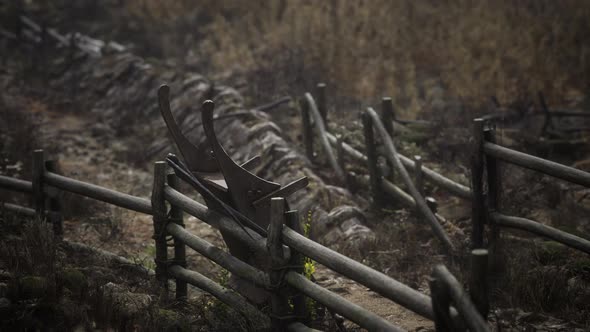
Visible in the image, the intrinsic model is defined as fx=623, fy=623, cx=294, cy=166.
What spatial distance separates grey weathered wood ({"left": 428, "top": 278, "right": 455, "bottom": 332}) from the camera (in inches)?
124

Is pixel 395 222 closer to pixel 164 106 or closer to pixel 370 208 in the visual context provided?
pixel 370 208

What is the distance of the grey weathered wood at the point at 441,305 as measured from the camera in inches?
124

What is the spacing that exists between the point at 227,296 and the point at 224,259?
0.89 feet

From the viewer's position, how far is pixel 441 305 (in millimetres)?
3186

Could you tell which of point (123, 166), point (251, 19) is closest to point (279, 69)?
point (251, 19)

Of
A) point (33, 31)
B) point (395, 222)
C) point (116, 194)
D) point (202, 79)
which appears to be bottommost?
point (395, 222)

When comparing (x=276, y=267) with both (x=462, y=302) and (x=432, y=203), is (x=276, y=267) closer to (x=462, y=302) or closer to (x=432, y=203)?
(x=462, y=302)

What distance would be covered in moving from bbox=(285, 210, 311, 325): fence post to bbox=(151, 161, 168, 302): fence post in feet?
4.21

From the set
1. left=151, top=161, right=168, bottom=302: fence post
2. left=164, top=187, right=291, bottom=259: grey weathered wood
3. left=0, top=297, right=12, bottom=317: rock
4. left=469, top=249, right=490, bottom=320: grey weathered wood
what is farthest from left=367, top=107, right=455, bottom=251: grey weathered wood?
left=0, top=297, right=12, bottom=317: rock

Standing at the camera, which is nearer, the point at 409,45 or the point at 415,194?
the point at 415,194

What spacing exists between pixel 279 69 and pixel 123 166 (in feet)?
11.5

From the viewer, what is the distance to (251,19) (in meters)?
13.2

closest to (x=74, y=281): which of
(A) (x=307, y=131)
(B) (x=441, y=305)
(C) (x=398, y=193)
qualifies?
(B) (x=441, y=305)

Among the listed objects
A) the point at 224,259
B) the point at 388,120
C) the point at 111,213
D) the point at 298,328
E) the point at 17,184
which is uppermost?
the point at 388,120
